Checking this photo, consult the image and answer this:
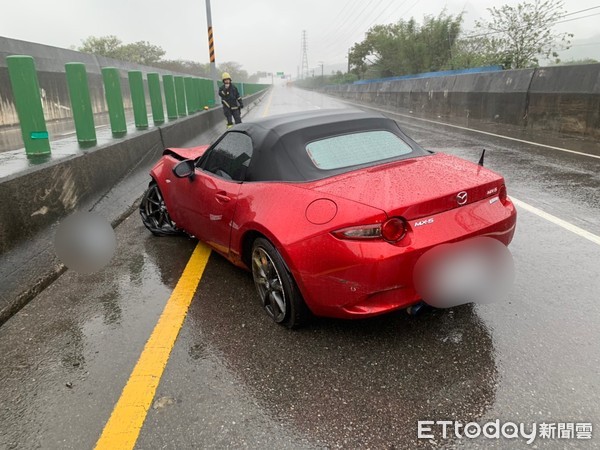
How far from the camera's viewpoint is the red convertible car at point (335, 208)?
2605mm

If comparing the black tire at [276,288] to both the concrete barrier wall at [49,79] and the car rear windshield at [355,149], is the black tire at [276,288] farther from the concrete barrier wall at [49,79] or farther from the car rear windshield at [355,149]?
the concrete barrier wall at [49,79]

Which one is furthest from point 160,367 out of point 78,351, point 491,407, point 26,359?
point 491,407

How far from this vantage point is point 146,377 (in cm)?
265

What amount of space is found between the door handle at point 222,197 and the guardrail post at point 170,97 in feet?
31.5

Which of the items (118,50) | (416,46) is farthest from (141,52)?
(416,46)

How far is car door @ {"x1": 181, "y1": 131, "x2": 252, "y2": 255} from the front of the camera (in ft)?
11.9

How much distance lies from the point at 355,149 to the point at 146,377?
6.78 ft

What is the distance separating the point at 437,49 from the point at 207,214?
149ft

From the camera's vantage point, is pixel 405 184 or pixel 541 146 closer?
pixel 405 184

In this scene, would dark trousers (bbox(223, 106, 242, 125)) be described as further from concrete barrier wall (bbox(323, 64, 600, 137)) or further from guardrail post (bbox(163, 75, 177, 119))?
concrete barrier wall (bbox(323, 64, 600, 137))

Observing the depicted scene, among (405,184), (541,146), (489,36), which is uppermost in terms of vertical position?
(489,36)

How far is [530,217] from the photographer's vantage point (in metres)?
5.23

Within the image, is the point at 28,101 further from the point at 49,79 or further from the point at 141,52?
the point at 141,52

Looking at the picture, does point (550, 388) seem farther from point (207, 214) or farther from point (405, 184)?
point (207, 214)
